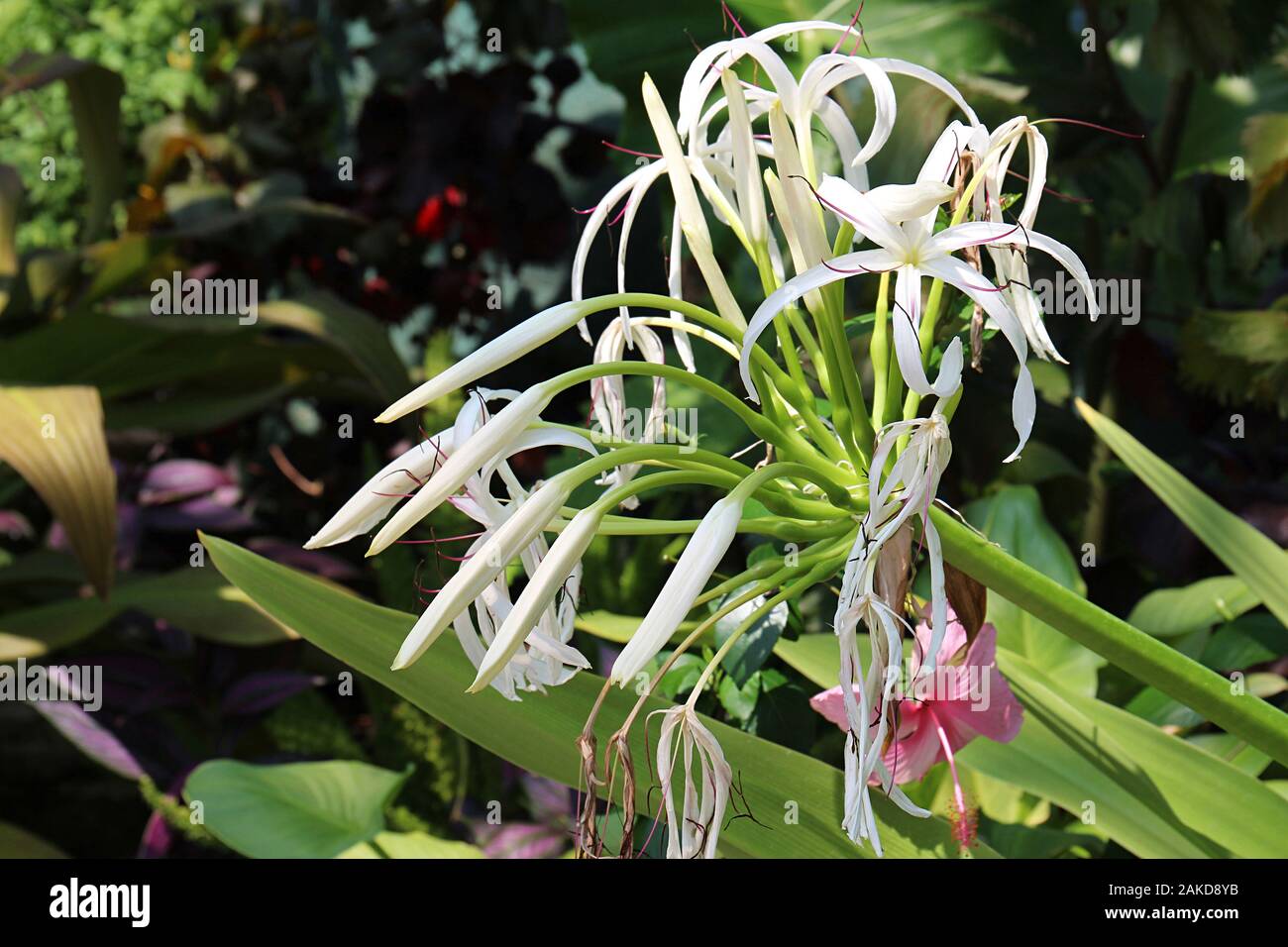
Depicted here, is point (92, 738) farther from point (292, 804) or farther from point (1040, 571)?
point (1040, 571)

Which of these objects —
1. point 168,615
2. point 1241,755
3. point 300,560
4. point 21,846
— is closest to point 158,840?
point 21,846

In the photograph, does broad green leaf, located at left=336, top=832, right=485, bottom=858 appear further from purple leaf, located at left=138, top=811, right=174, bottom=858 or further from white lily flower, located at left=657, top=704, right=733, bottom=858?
white lily flower, located at left=657, top=704, right=733, bottom=858

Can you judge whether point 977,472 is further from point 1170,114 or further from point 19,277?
point 19,277

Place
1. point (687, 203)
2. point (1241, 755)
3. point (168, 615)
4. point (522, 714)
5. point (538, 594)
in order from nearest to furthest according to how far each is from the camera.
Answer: point (538, 594) → point (687, 203) → point (522, 714) → point (1241, 755) → point (168, 615)

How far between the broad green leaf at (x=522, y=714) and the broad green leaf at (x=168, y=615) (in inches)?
27.9

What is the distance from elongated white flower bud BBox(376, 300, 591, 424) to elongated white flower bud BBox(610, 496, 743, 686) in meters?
0.08

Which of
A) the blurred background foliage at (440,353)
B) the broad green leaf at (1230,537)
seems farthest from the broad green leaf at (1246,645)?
the broad green leaf at (1230,537)

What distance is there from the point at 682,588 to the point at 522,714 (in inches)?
11.1

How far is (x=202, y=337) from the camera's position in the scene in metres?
1.62

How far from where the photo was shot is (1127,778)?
662mm

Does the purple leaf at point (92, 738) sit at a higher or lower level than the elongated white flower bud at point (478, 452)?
lower

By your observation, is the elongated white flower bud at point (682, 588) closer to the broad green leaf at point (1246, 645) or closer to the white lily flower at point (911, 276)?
the white lily flower at point (911, 276)

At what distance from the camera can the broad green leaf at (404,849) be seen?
896 millimetres
